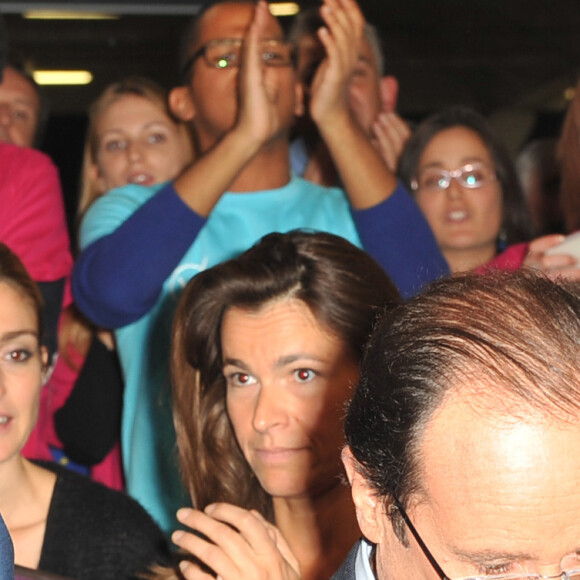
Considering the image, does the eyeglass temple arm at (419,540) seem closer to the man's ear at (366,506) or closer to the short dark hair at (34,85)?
the man's ear at (366,506)

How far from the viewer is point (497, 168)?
8.83ft

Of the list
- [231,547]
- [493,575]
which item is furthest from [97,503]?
[493,575]

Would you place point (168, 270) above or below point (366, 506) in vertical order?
above

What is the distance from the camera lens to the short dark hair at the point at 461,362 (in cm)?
108

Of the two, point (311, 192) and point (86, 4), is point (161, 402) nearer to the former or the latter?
point (311, 192)

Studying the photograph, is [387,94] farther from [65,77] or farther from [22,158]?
[65,77]

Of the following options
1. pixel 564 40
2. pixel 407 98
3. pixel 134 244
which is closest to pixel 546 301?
pixel 134 244

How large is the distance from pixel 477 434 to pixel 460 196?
5.25ft

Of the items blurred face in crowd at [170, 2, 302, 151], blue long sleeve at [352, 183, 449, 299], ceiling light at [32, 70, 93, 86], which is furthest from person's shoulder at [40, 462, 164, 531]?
ceiling light at [32, 70, 93, 86]

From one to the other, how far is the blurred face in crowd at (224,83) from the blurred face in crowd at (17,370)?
546 mm

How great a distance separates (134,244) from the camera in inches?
81.7

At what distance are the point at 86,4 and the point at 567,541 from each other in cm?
228

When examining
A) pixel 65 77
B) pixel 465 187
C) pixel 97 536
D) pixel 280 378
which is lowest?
pixel 97 536

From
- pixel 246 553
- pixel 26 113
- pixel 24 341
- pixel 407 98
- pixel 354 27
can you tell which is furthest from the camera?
pixel 407 98
